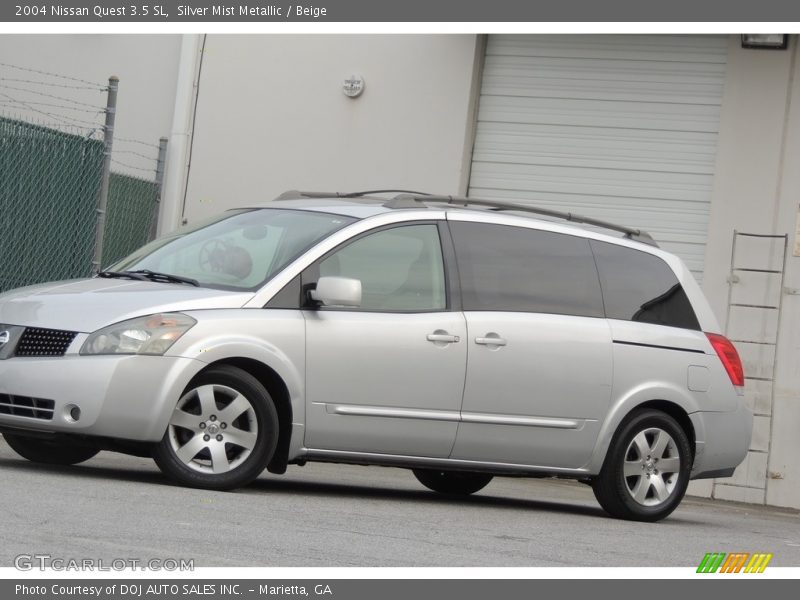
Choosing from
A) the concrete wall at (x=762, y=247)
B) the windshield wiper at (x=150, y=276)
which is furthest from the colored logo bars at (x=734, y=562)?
the concrete wall at (x=762, y=247)

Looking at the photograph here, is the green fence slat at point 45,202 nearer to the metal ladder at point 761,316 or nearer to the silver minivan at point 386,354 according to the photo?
the silver minivan at point 386,354

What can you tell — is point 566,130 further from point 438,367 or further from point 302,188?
point 438,367

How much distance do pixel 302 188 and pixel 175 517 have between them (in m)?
9.82

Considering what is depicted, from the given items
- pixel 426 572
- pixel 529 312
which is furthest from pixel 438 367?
pixel 426 572

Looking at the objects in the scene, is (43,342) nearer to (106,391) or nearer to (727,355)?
(106,391)

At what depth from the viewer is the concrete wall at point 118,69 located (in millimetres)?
18922

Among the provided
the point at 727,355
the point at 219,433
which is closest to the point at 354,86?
the point at 727,355

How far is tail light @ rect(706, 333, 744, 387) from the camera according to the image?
1002 cm

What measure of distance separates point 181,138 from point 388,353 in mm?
8596

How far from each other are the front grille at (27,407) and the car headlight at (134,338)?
336 mm

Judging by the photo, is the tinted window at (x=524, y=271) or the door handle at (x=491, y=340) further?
the tinted window at (x=524, y=271)

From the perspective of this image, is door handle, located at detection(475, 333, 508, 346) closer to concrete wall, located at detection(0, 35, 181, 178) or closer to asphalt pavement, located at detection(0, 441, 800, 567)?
asphalt pavement, located at detection(0, 441, 800, 567)

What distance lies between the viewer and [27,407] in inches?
310

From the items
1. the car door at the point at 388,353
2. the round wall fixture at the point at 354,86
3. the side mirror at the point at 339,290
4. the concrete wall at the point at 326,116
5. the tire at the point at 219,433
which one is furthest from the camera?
the round wall fixture at the point at 354,86
